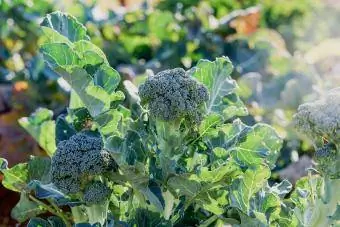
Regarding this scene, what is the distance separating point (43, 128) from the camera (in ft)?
5.37


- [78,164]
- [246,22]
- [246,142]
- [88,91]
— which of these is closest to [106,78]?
[88,91]

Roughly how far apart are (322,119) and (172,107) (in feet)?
0.76

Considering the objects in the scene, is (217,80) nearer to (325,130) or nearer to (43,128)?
(325,130)

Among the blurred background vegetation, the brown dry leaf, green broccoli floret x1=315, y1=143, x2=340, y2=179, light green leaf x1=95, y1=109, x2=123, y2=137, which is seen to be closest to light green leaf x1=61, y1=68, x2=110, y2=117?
light green leaf x1=95, y1=109, x2=123, y2=137

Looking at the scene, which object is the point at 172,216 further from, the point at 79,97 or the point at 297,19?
the point at 297,19

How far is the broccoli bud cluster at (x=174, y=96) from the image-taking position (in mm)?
1270

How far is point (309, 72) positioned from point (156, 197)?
1.08 m

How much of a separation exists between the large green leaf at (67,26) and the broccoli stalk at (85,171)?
0.19 meters

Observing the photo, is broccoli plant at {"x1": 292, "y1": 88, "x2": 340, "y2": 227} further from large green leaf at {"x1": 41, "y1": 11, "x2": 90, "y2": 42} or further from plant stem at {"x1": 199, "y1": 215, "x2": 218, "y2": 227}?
large green leaf at {"x1": 41, "y1": 11, "x2": 90, "y2": 42}

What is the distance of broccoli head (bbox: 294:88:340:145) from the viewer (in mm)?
1246

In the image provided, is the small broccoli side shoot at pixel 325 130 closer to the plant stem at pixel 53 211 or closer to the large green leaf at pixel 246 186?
the large green leaf at pixel 246 186

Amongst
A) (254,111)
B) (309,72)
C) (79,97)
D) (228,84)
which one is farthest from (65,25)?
(309,72)

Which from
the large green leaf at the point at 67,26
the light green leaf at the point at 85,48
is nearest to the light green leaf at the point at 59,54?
the light green leaf at the point at 85,48

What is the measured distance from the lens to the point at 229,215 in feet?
4.61
